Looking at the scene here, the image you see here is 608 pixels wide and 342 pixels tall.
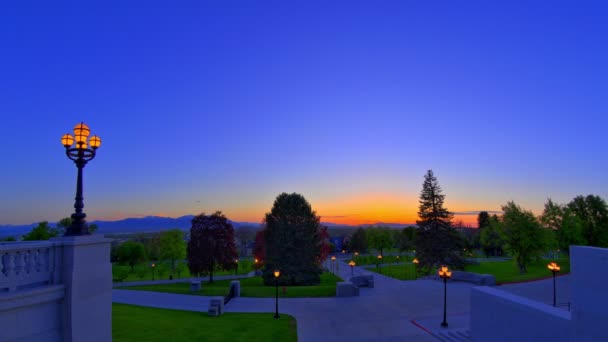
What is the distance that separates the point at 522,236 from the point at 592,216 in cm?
2169

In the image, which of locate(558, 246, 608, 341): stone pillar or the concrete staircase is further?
the concrete staircase

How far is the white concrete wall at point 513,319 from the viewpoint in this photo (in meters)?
11.2

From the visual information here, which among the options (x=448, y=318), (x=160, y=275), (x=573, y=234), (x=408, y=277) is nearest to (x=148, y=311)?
(x=448, y=318)

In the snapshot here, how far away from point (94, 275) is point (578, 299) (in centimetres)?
1360

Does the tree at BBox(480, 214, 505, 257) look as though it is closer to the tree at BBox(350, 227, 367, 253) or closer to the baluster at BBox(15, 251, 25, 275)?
the tree at BBox(350, 227, 367, 253)

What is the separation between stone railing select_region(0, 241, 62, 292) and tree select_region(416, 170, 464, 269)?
42.3 metres

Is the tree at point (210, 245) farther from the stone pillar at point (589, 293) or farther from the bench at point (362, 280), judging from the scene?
the stone pillar at point (589, 293)

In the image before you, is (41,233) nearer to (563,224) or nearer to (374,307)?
(374,307)

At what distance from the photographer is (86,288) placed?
8453mm

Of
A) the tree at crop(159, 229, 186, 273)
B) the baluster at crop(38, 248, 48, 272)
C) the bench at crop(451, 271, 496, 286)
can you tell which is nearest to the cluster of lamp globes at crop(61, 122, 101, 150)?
the baluster at crop(38, 248, 48, 272)

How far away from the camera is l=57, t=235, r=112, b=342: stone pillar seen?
803 centimetres

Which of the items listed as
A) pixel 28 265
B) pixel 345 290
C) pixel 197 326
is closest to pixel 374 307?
pixel 345 290

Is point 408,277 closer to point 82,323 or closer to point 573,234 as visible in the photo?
point 573,234

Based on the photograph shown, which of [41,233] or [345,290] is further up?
[41,233]
